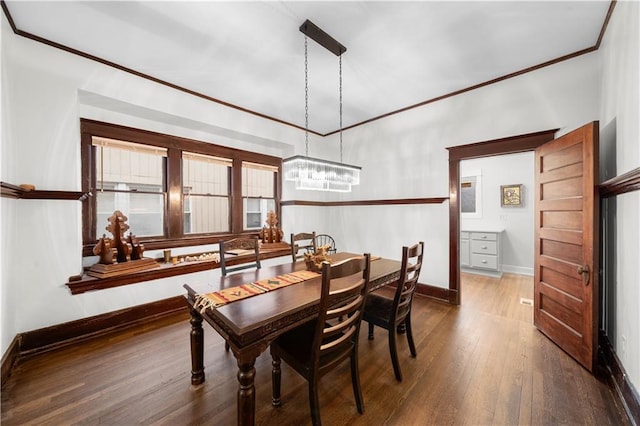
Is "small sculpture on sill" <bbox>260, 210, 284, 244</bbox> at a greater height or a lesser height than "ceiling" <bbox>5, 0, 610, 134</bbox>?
lesser

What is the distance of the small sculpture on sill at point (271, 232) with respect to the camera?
4159 mm

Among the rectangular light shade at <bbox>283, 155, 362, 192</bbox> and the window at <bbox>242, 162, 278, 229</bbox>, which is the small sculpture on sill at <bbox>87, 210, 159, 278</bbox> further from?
the rectangular light shade at <bbox>283, 155, 362, 192</bbox>

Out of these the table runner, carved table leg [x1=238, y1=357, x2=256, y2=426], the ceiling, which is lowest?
carved table leg [x1=238, y1=357, x2=256, y2=426]

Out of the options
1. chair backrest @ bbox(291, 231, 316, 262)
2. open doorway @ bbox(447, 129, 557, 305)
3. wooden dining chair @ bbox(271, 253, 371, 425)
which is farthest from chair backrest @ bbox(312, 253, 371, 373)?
open doorway @ bbox(447, 129, 557, 305)

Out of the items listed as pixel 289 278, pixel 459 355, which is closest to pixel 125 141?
pixel 289 278

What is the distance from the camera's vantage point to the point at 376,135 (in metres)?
4.23

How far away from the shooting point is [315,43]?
2.33 m

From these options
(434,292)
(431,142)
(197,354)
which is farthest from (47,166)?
(434,292)

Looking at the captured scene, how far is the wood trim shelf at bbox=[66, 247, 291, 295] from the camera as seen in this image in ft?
8.03

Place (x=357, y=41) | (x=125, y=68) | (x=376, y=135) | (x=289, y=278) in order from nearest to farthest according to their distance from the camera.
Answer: (x=289, y=278)
(x=357, y=41)
(x=125, y=68)
(x=376, y=135)

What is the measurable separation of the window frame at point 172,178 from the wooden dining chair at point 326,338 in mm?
2527

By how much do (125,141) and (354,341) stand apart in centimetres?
Result: 340

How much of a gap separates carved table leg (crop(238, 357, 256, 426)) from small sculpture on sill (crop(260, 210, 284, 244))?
295 centimetres

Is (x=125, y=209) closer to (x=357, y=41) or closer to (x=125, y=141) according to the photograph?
(x=125, y=141)
